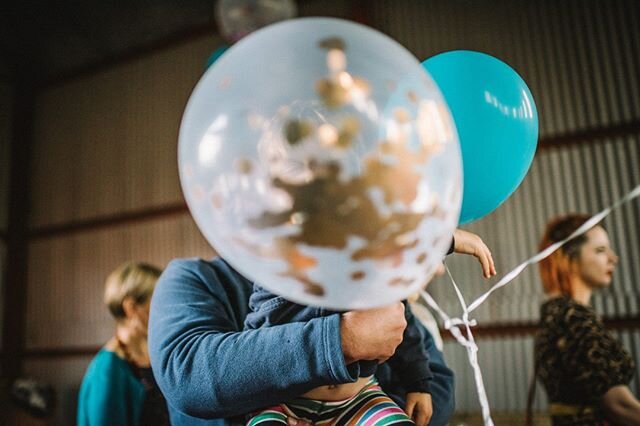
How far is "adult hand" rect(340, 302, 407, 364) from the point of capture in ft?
2.57

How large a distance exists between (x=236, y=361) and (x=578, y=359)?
1328 millimetres

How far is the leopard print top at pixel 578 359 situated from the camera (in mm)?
1722

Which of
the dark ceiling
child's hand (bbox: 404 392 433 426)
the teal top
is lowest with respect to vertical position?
the teal top

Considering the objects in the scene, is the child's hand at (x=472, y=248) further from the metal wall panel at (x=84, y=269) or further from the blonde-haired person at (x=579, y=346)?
the metal wall panel at (x=84, y=269)

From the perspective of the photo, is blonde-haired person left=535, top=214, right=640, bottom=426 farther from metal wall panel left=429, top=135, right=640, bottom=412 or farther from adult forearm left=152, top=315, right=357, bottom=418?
metal wall panel left=429, top=135, right=640, bottom=412

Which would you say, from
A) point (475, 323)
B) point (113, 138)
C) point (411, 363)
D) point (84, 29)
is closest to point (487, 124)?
point (475, 323)

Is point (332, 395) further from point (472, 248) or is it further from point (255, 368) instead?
point (472, 248)

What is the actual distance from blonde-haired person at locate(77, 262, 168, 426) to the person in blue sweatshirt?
92 centimetres

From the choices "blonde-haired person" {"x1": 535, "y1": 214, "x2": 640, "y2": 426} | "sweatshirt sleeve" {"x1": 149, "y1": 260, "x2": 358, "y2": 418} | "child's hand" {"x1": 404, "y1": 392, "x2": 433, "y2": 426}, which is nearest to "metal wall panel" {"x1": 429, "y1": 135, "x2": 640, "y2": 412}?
"blonde-haired person" {"x1": 535, "y1": 214, "x2": 640, "y2": 426}

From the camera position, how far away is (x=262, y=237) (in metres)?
0.66

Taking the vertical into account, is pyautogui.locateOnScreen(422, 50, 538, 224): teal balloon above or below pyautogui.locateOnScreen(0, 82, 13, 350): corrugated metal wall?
below

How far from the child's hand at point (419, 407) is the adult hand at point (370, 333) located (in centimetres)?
24

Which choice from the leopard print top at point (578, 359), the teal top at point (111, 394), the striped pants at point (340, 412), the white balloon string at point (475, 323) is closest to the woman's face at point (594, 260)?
the leopard print top at point (578, 359)

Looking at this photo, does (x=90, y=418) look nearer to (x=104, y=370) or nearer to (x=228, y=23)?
(x=104, y=370)
